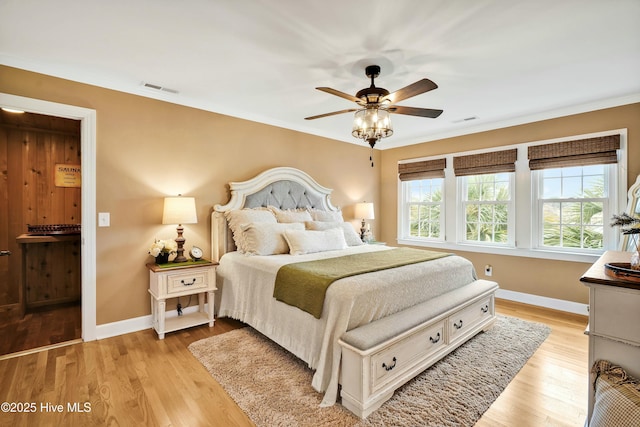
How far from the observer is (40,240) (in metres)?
3.38

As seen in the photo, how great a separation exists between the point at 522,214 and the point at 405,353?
10.2 feet

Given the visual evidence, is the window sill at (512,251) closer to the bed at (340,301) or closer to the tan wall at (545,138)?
the tan wall at (545,138)

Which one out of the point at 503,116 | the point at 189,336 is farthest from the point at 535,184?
the point at 189,336

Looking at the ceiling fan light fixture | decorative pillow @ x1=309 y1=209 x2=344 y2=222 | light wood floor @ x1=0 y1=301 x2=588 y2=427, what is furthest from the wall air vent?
light wood floor @ x1=0 y1=301 x2=588 y2=427

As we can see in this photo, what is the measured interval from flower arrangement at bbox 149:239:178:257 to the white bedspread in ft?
1.81

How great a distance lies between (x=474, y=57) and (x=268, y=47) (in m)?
1.67

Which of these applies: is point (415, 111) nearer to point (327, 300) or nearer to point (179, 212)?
point (327, 300)

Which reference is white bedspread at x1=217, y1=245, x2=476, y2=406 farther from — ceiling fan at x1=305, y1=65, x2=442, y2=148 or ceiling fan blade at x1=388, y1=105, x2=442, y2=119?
ceiling fan blade at x1=388, y1=105, x2=442, y2=119

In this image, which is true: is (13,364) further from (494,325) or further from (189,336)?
(494,325)

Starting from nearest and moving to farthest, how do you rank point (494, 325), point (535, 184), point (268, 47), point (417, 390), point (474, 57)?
point (417, 390) < point (268, 47) < point (474, 57) < point (494, 325) < point (535, 184)

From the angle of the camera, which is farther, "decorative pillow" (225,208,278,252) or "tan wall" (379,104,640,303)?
"decorative pillow" (225,208,278,252)

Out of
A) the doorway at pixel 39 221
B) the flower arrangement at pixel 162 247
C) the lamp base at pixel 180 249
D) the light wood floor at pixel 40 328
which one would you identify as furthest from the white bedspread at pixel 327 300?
the doorway at pixel 39 221

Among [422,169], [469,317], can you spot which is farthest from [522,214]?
[469,317]

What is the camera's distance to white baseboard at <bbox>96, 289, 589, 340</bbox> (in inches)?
113
